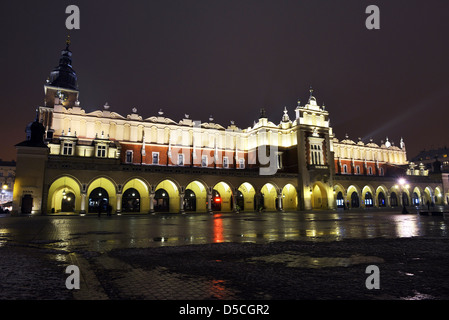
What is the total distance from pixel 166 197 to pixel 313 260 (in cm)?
4010

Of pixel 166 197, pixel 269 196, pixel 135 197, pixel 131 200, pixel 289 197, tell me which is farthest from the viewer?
pixel 289 197

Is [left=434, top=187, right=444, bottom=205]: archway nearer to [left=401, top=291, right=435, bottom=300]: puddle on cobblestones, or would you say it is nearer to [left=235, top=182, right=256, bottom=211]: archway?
[left=235, top=182, right=256, bottom=211]: archway

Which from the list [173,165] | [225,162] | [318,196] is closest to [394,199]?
[318,196]

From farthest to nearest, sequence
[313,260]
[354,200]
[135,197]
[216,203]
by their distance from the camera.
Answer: [354,200]
[216,203]
[135,197]
[313,260]

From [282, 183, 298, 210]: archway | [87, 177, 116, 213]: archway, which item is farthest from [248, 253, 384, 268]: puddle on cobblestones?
[282, 183, 298, 210]: archway

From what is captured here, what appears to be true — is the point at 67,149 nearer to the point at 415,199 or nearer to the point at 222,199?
the point at 222,199

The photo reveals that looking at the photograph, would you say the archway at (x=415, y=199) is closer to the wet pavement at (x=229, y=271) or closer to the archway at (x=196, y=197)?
the archway at (x=196, y=197)

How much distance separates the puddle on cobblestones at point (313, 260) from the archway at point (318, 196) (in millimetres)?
47407

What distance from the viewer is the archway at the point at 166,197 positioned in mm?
41781

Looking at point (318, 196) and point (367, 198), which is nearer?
point (318, 196)

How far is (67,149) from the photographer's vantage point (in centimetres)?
4212

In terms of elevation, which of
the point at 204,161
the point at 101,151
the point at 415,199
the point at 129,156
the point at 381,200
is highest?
the point at 101,151

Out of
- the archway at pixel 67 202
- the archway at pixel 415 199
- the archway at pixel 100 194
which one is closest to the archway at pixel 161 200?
the archway at pixel 100 194
